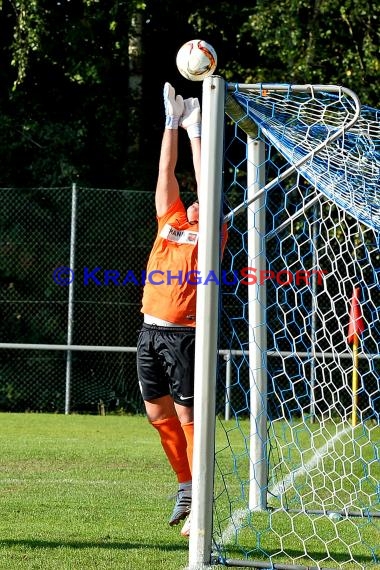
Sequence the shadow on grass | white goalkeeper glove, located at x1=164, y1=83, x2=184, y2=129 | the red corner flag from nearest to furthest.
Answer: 1. the shadow on grass
2. white goalkeeper glove, located at x1=164, y1=83, x2=184, y2=129
3. the red corner flag

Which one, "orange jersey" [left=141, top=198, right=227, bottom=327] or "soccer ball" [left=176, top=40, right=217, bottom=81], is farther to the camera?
"orange jersey" [left=141, top=198, right=227, bottom=327]

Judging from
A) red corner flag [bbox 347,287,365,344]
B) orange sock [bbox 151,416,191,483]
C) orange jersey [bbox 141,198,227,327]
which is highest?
orange jersey [bbox 141,198,227,327]

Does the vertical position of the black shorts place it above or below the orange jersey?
below

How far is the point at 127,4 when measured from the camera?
15469mm

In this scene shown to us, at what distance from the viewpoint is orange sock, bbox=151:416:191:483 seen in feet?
20.2

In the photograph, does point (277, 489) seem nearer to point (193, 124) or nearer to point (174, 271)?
point (174, 271)

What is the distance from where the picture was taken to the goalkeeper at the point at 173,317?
19.7 feet

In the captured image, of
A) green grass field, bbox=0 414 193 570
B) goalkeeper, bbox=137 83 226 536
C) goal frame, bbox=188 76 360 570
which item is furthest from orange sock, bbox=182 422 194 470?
goal frame, bbox=188 76 360 570

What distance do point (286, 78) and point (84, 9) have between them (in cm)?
366

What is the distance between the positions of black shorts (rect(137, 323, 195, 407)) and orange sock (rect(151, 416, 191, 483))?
17 centimetres

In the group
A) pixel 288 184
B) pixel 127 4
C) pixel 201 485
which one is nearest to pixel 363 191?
pixel 201 485

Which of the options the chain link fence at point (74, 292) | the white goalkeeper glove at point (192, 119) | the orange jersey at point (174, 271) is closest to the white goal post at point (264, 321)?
the white goalkeeper glove at point (192, 119)

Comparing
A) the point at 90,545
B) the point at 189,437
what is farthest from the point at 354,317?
the point at 90,545

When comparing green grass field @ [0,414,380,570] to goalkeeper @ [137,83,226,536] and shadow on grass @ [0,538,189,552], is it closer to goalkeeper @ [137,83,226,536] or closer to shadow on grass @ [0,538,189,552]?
shadow on grass @ [0,538,189,552]
